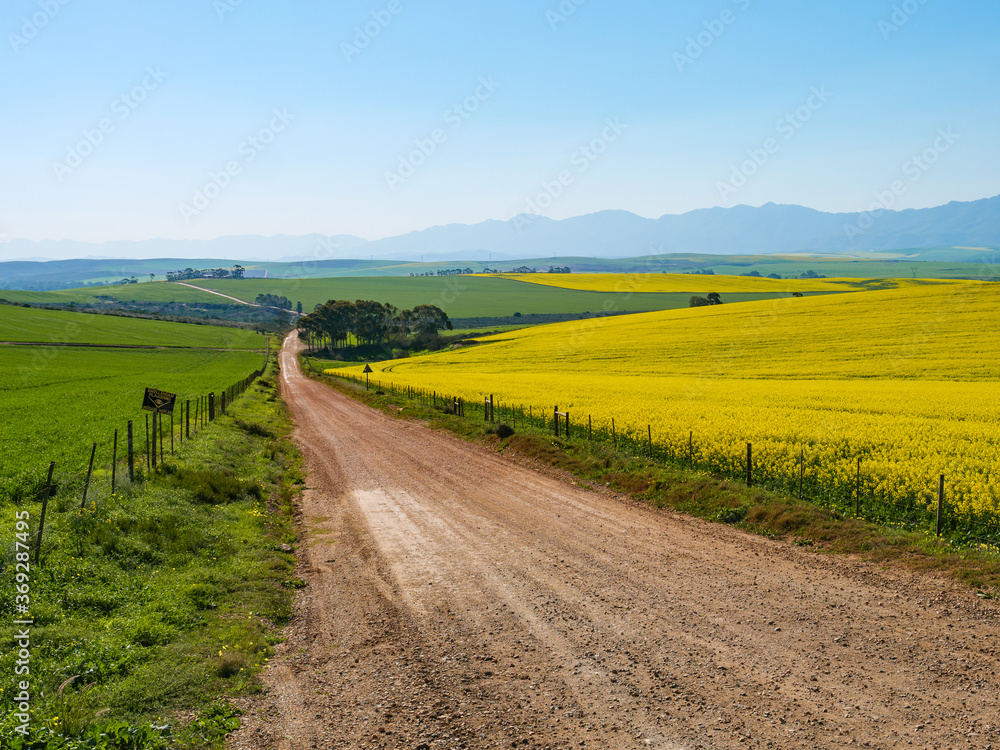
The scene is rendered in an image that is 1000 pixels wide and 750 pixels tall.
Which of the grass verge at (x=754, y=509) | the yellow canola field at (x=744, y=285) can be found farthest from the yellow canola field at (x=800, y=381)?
the yellow canola field at (x=744, y=285)

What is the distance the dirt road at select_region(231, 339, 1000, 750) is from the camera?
22.4 feet

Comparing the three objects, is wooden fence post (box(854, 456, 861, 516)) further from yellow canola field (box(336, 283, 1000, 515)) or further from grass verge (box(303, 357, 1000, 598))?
grass verge (box(303, 357, 1000, 598))

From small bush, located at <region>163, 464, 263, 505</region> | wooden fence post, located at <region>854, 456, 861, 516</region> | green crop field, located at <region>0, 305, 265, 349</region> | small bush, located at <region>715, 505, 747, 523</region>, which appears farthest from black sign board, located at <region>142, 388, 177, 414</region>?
green crop field, located at <region>0, 305, 265, 349</region>

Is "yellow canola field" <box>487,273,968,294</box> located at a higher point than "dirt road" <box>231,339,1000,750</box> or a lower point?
higher

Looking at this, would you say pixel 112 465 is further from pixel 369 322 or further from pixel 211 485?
pixel 369 322

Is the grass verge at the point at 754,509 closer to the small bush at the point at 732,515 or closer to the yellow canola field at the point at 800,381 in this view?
the small bush at the point at 732,515

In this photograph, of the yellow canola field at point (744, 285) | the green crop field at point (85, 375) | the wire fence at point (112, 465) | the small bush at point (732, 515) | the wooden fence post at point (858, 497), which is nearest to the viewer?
the wire fence at point (112, 465)

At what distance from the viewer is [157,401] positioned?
16.7 meters

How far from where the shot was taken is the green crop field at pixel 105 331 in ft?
270

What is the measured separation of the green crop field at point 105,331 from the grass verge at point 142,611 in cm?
7763

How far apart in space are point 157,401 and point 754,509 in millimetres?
15190

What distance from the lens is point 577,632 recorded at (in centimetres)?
920

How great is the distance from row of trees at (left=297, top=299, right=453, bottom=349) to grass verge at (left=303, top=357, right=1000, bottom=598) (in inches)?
3593

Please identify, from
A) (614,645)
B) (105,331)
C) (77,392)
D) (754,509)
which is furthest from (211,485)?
(105,331)
